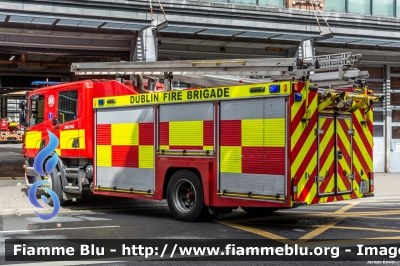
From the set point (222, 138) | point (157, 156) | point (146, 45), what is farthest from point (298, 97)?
point (146, 45)

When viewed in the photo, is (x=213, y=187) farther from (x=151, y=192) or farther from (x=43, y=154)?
(x=43, y=154)

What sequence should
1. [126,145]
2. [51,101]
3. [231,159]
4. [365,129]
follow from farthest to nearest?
[51,101] → [126,145] → [365,129] → [231,159]

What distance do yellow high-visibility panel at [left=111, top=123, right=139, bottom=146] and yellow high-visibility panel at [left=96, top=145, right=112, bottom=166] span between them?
0.21m

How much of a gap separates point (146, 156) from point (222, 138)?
1.84 m

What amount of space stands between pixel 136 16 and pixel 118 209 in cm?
649

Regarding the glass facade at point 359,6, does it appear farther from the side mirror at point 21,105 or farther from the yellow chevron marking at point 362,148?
the side mirror at point 21,105

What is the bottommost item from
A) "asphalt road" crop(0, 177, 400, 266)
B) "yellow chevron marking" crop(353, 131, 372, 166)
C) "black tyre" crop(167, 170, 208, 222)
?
"asphalt road" crop(0, 177, 400, 266)

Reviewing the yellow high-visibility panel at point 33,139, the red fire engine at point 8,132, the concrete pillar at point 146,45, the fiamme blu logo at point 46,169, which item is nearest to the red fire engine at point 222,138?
the fiamme blu logo at point 46,169

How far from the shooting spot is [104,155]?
11.9 metres

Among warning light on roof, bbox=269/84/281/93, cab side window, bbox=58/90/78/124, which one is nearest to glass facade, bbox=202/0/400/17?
cab side window, bbox=58/90/78/124

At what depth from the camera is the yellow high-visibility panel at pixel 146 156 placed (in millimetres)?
10922

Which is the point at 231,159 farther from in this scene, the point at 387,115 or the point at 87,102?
the point at 387,115

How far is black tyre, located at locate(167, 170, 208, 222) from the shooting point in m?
10.1

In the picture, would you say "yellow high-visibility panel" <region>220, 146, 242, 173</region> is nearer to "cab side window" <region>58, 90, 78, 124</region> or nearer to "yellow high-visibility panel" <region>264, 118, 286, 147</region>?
"yellow high-visibility panel" <region>264, 118, 286, 147</region>
